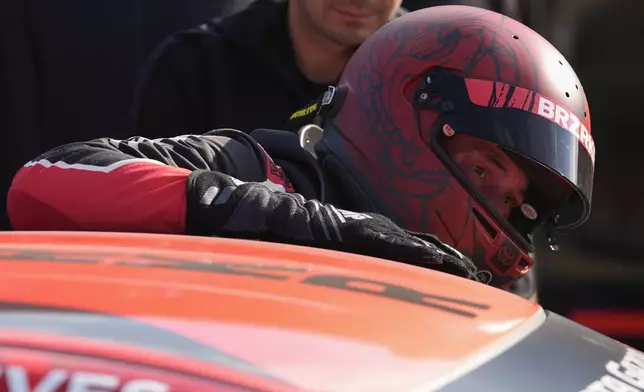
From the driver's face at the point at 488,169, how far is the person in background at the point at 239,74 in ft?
3.76

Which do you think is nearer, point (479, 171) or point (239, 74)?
point (479, 171)

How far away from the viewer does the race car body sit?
742 millimetres

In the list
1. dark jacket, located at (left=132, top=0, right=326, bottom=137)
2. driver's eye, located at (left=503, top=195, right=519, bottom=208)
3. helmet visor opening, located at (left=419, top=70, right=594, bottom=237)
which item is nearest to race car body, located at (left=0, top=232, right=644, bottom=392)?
helmet visor opening, located at (left=419, top=70, right=594, bottom=237)

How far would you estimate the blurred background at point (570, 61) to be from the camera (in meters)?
2.97

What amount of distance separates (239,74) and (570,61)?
3.87 feet

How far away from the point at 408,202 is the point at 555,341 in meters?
0.81

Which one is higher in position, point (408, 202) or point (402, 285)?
point (402, 285)

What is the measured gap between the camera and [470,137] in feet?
6.05

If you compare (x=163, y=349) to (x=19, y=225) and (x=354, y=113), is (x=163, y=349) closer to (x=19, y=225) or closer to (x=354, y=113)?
(x=19, y=225)

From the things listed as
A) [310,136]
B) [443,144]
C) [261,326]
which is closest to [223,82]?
[310,136]

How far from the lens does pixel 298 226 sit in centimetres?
134

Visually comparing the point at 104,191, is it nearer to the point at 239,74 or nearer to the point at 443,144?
the point at 443,144

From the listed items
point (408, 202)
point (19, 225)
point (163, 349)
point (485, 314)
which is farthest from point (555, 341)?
point (19, 225)

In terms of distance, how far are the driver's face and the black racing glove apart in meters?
0.52
